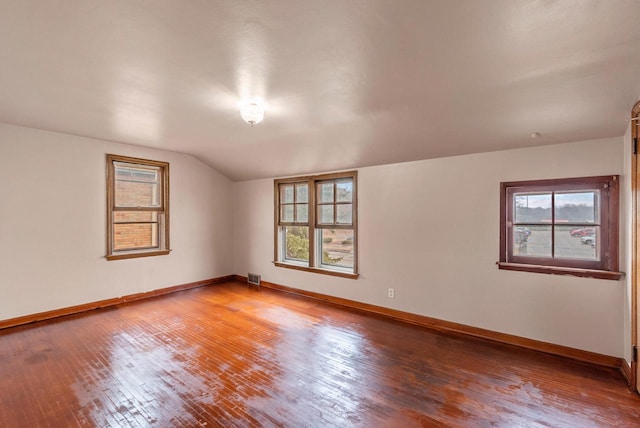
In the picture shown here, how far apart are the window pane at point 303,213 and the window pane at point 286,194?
10.4 inches

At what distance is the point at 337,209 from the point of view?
4.77m

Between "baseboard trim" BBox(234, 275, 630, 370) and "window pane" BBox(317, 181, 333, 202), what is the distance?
1558 millimetres

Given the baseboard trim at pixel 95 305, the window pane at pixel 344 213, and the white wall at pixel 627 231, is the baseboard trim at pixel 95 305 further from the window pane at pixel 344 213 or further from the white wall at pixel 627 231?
the white wall at pixel 627 231

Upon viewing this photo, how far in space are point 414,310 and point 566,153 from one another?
240 centimetres

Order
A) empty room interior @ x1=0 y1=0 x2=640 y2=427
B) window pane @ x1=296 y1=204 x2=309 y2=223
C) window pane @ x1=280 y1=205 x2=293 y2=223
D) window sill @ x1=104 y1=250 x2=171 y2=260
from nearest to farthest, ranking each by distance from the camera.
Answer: empty room interior @ x1=0 y1=0 x2=640 y2=427 → window sill @ x1=104 y1=250 x2=171 y2=260 → window pane @ x1=296 y1=204 x2=309 y2=223 → window pane @ x1=280 y1=205 x2=293 y2=223

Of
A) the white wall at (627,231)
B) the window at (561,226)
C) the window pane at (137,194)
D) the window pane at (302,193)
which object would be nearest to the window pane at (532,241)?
the window at (561,226)

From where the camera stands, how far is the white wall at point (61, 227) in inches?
144

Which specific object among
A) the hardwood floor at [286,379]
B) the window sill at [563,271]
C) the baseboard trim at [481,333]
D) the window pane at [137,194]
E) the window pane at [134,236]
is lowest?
the hardwood floor at [286,379]

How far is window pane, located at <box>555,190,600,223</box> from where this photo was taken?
2900mm

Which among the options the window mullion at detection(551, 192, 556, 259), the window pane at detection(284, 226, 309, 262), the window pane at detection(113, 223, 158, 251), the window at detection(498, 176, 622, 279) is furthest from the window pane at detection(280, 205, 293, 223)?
the window mullion at detection(551, 192, 556, 259)

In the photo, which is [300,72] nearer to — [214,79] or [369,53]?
[369,53]

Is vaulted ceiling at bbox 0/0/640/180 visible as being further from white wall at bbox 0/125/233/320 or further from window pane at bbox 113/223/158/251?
window pane at bbox 113/223/158/251

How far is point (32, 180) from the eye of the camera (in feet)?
12.4

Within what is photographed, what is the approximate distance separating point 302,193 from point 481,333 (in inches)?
131
